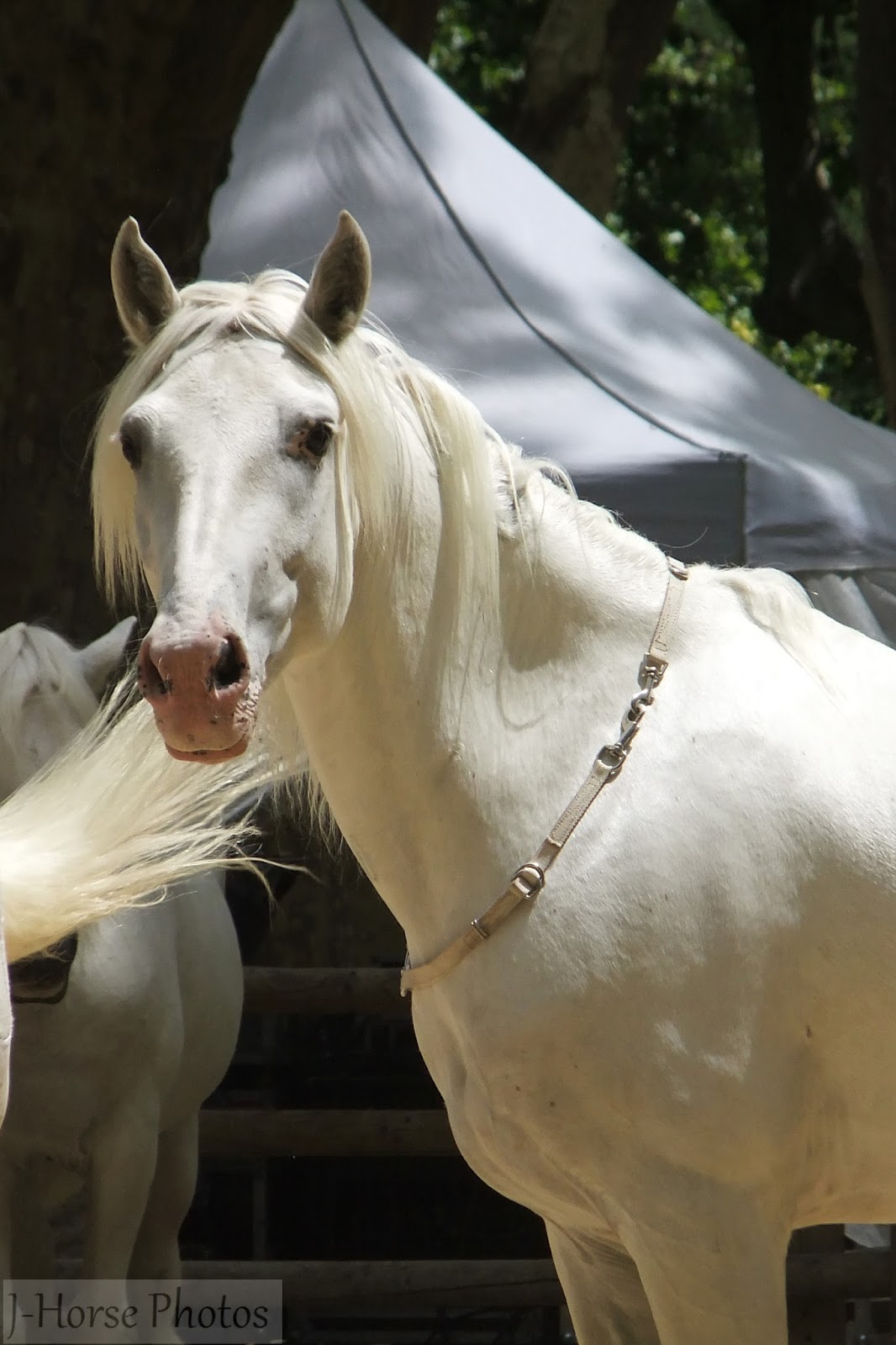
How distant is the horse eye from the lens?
2.07 meters

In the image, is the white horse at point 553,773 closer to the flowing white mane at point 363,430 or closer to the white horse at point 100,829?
the flowing white mane at point 363,430

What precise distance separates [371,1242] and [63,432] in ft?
10.0

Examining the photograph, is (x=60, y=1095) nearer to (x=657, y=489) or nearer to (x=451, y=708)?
(x=451, y=708)

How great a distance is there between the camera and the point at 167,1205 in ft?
13.3

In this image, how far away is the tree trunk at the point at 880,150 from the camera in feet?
23.0

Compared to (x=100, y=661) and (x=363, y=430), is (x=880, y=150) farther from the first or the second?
(x=363, y=430)

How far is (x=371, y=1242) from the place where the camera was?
5.66 metres

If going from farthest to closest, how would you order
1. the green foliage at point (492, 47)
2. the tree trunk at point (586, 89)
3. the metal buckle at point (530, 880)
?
the green foliage at point (492, 47)
the tree trunk at point (586, 89)
the metal buckle at point (530, 880)

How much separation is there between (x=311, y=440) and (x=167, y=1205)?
263cm

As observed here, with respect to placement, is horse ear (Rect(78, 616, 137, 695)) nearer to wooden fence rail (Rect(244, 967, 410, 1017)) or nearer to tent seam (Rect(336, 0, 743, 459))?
tent seam (Rect(336, 0, 743, 459))

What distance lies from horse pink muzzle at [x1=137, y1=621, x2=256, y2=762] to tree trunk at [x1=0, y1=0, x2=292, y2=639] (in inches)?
111

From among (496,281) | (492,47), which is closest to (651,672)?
(496,281)

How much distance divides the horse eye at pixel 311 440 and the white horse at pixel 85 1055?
1.58 meters

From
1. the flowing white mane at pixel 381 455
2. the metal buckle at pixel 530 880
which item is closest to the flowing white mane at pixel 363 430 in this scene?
the flowing white mane at pixel 381 455
